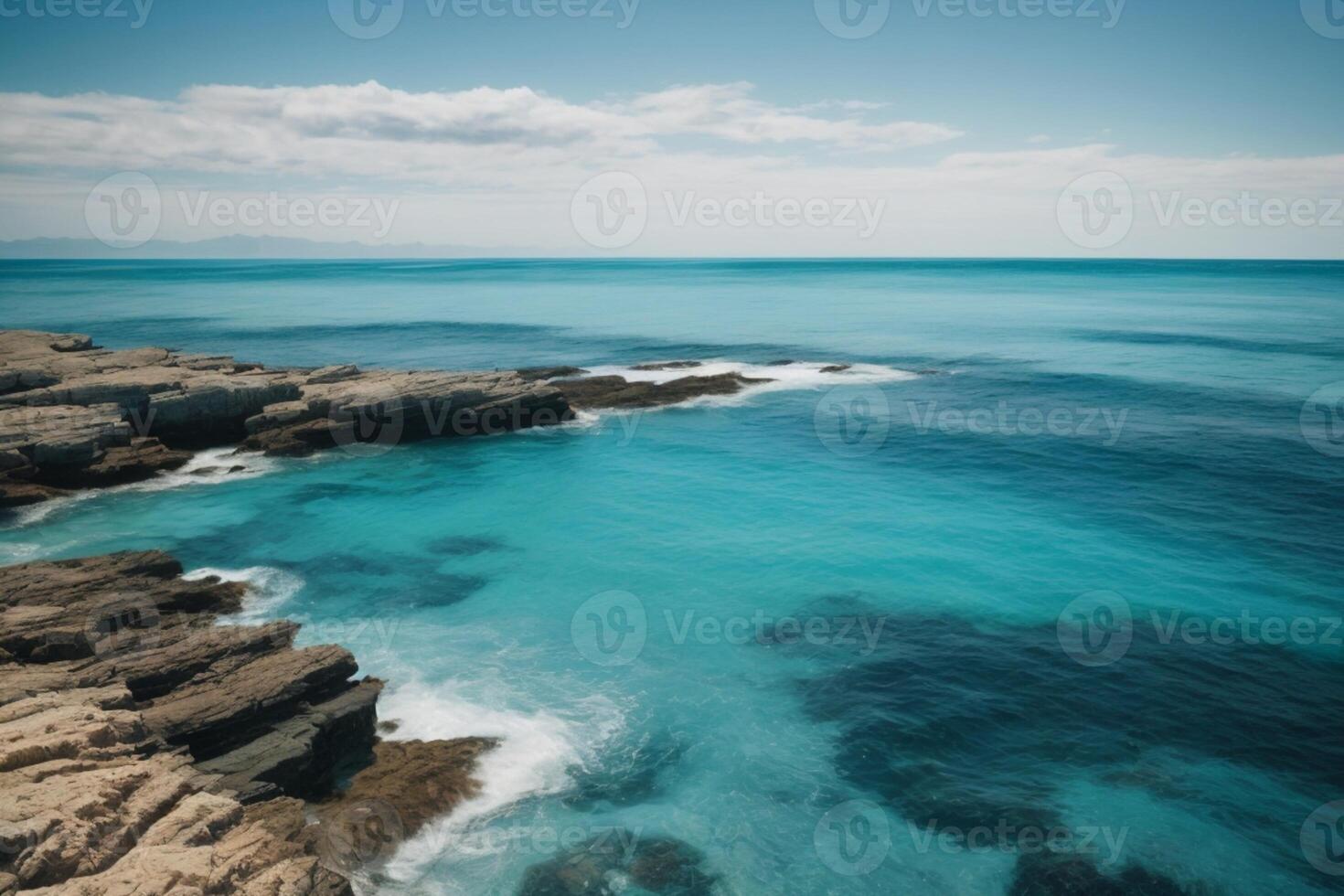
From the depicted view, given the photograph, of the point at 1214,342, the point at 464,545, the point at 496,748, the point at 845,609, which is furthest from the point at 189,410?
the point at 1214,342

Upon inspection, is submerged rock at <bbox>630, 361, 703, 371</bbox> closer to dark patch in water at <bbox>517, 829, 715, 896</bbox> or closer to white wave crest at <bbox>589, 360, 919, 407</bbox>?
white wave crest at <bbox>589, 360, 919, 407</bbox>

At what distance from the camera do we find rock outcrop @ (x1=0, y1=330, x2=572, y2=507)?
31641 mm

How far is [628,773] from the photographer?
50.7ft

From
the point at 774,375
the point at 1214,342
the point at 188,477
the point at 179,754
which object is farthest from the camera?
the point at 1214,342

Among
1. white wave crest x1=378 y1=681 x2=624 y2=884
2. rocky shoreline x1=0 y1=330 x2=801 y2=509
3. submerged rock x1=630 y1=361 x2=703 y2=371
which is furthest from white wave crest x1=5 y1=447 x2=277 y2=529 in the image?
submerged rock x1=630 y1=361 x2=703 y2=371

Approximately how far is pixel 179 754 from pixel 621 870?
7373mm

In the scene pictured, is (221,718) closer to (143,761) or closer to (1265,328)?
(143,761)

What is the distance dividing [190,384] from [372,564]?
1945 cm

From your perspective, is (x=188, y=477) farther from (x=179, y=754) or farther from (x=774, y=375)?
(x=774, y=375)

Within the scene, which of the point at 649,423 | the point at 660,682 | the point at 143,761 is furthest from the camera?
the point at 649,423

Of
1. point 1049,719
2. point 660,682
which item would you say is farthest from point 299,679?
point 1049,719

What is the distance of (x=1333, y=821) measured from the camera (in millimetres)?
13664

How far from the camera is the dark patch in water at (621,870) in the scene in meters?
12.4

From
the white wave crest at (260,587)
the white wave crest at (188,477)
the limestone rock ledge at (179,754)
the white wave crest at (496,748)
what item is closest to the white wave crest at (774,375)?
the white wave crest at (188,477)
